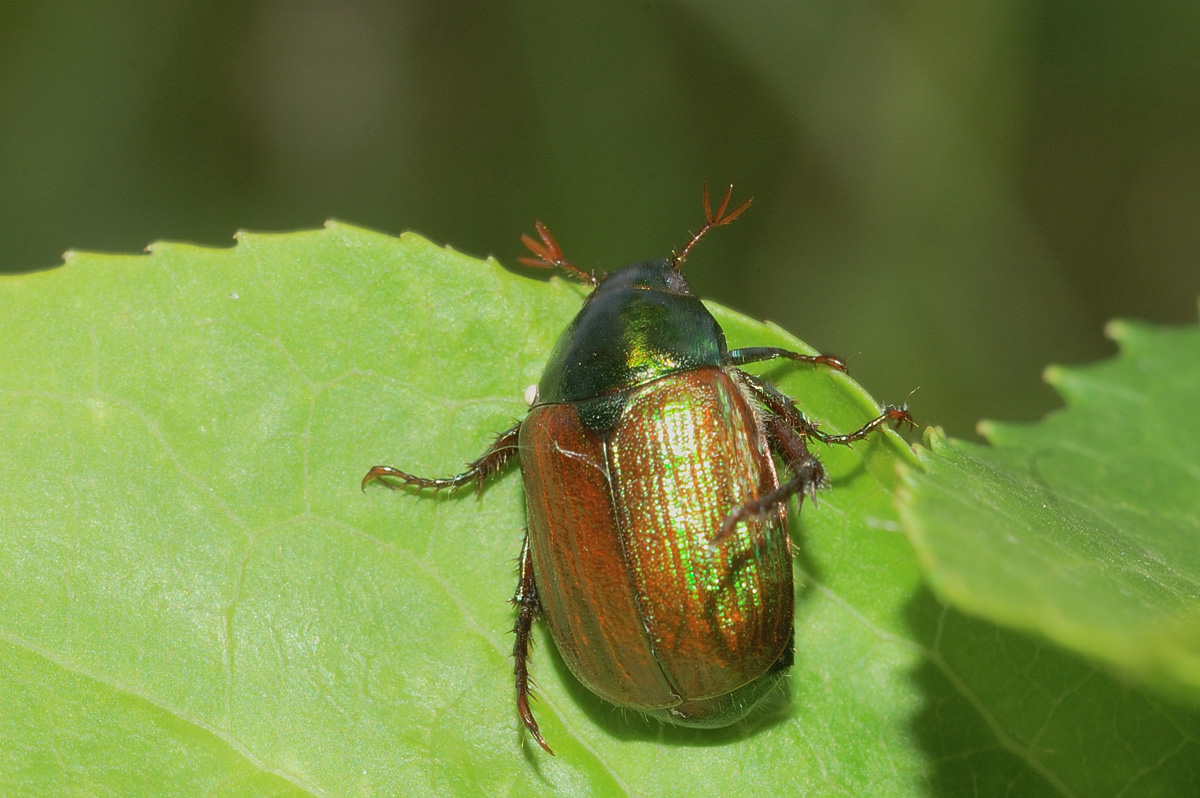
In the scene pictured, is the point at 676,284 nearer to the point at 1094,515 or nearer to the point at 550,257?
the point at 550,257

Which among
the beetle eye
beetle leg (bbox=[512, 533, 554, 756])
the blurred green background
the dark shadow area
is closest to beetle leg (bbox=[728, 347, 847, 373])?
the beetle eye

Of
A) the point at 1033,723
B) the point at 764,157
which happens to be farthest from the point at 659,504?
the point at 764,157

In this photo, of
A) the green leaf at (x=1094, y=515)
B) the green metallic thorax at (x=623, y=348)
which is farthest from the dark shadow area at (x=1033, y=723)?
the green metallic thorax at (x=623, y=348)

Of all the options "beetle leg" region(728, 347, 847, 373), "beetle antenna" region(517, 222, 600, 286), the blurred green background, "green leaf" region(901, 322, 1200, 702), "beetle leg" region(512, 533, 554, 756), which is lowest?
"green leaf" region(901, 322, 1200, 702)

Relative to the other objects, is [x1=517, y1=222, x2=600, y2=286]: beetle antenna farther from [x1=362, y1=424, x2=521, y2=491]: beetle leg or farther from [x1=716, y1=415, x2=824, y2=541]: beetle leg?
[x1=716, y1=415, x2=824, y2=541]: beetle leg

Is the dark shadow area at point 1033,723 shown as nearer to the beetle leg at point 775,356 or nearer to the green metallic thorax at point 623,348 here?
the beetle leg at point 775,356

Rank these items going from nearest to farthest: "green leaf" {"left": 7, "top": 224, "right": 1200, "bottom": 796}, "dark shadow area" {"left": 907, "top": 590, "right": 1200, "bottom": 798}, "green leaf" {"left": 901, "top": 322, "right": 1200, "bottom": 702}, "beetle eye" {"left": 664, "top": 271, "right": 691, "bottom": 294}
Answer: "green leaf" {"left": 901, "top": 322, "right": 1200, "bottom": 702} < "dark shadow area" {"left": 907, "top": 590, "right": 1200, "bottom": 798} < "green leaf" {"left": 7, "top": 224, "right": 1200, "bottom": 796} < "beetle eye" {"left": 664, "top": 271, "right": 691, "bottom": 294}
